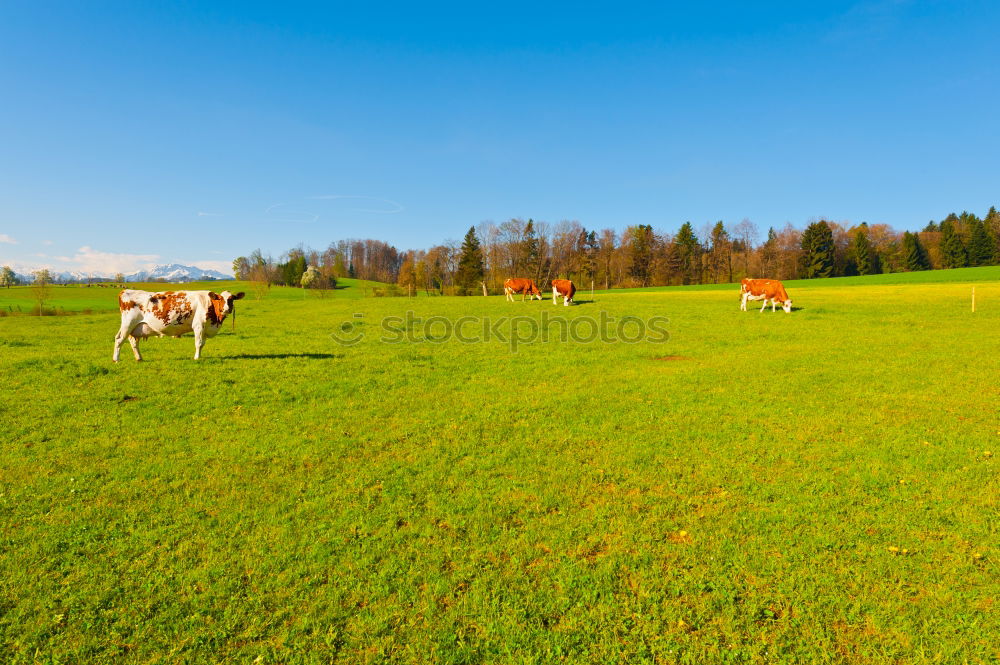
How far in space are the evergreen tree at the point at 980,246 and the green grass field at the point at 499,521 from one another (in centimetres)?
11835

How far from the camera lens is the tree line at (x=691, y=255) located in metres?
93.3

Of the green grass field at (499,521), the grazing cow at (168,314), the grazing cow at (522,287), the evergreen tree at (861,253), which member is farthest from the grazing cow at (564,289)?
the evergreen tree at (861,253)

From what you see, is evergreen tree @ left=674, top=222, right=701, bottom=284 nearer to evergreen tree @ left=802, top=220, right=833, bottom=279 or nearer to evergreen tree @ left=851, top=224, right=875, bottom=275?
evergreen tree @ left=802, top=220, right=833, bottom=279

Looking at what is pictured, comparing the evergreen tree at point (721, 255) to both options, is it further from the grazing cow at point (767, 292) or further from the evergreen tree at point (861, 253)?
the grazing cow at point (767, 292)

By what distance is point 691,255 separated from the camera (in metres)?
105

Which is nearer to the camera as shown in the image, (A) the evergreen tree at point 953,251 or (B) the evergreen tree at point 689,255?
(A) the evergreen tree at point 953,251

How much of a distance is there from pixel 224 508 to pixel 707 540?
559cm

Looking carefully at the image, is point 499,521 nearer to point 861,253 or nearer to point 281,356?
point 281,356

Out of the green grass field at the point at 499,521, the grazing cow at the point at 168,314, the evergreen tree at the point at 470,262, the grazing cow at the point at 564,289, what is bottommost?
the green grass field at the point at 499,521

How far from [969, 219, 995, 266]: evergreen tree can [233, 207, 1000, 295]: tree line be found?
0.48ft

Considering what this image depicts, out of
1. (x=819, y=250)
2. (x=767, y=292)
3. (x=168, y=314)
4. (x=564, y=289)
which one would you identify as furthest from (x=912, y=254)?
(x=168, y=314)

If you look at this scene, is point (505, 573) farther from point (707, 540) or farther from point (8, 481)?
point (8, 481)

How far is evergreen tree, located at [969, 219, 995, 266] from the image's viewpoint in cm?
9225

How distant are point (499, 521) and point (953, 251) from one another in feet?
426
